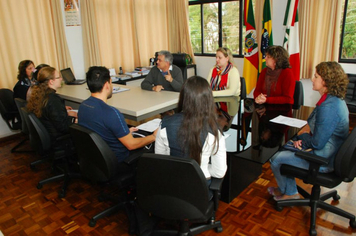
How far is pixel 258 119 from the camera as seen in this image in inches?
98.3

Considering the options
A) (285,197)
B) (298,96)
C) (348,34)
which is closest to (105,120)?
(285,197)

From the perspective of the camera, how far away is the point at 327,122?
189 centimetres

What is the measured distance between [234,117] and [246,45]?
3.01 metres

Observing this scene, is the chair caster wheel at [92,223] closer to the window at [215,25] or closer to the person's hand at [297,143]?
the person's hand at [297,143]

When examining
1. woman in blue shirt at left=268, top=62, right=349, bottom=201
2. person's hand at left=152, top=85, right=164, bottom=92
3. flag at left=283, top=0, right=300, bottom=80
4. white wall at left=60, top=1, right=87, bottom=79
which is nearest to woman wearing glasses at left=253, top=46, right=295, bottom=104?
woman in blue shirt at left=268, top=62, right=349, bottom=201

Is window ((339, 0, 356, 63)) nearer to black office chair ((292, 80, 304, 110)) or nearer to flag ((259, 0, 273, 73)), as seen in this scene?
flag ((259, 0, 273, 73))

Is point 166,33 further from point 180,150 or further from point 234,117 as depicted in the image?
point 180,150

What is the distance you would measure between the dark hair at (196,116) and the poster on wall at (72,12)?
12.6 feet

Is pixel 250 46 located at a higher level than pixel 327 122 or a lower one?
higher

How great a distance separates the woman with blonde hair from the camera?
8.39 feet

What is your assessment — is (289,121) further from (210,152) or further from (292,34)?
(292,34)

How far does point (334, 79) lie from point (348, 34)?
313 cm

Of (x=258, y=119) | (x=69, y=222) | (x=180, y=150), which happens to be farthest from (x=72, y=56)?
(x=180, y=150)

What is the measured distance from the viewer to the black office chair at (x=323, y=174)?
5.87ft
